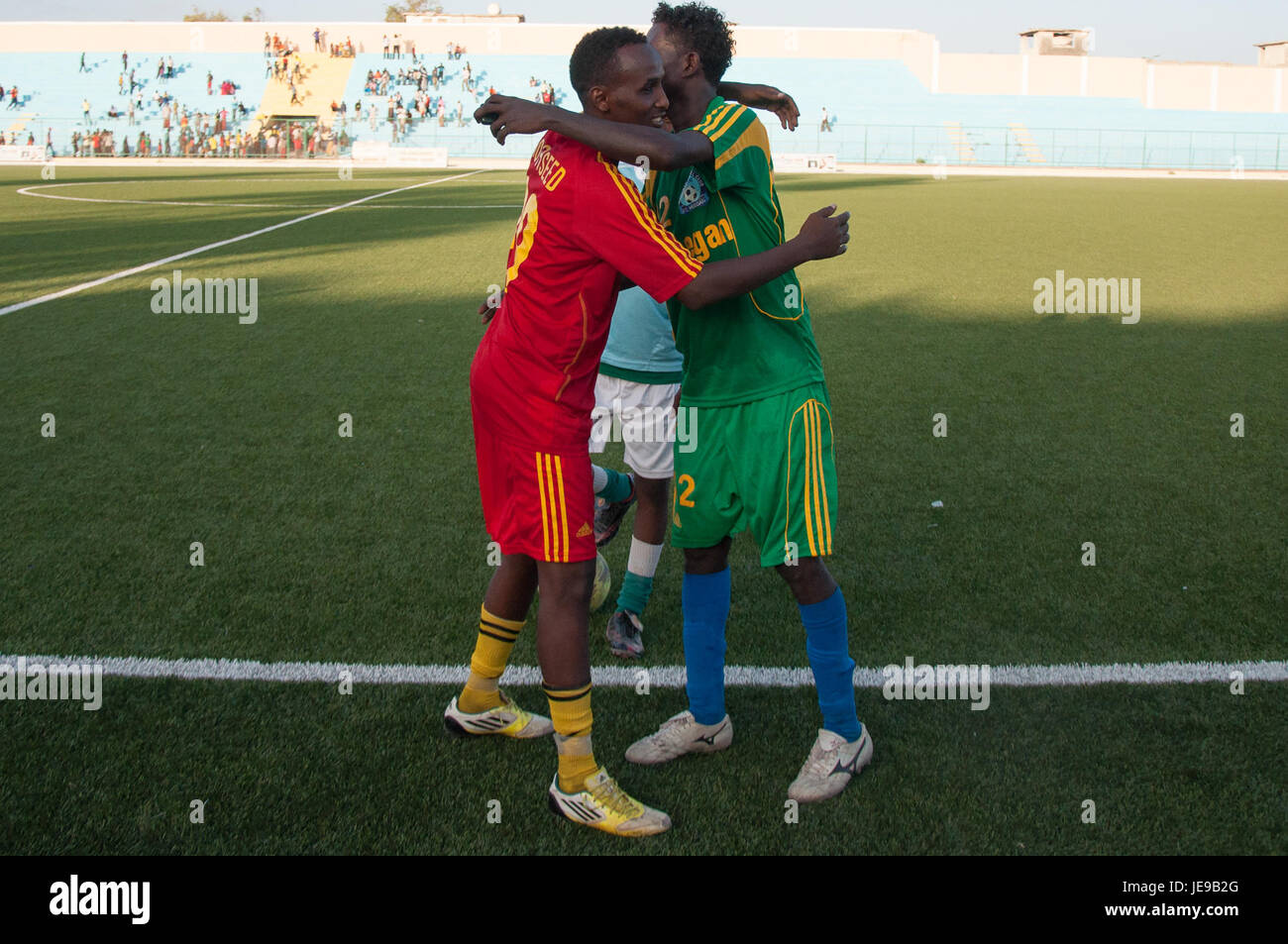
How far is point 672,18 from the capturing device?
8.79 feet

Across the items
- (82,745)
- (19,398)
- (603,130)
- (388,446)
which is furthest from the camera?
(19,398)

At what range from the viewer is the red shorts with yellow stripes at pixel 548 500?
8.85 ft

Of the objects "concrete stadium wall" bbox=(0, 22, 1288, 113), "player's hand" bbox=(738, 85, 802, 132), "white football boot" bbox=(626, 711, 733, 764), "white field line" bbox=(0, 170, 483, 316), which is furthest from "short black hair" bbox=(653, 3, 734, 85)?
"concrete stadium wall" bbox=(0, 22, 1288, 113)

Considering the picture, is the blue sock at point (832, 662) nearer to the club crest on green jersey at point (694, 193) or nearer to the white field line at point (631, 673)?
the white field line at point (631, 673)

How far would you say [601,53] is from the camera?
2449 millimetres

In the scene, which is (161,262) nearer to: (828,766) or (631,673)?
(631,673)

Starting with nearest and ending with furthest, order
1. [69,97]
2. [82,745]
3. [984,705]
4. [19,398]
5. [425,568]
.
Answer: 1. [82,745]
2. [984,705]
3. [425,568]
4. [19,398]
5. [69,97]

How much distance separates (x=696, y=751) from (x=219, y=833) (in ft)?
4.24

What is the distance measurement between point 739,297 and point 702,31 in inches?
26.2

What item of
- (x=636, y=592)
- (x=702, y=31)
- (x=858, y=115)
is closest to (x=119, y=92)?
(x=858, y=115)

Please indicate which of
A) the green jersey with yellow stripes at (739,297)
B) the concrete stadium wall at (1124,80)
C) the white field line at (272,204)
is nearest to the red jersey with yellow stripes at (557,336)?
the green jersey with yellow stripes at (739,297)

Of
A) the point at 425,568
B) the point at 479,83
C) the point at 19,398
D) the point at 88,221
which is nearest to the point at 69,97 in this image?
the point at 479,83

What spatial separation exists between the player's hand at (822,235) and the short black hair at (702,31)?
46cm

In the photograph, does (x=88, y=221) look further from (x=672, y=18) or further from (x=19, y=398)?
(x=672, y=18)
